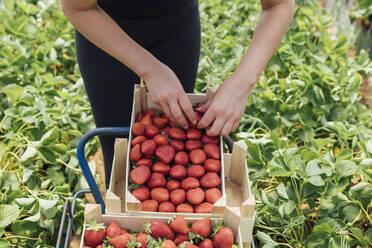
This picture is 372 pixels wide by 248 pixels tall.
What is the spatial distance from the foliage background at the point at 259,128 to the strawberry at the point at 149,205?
62cm

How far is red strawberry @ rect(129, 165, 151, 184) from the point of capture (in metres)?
1.07

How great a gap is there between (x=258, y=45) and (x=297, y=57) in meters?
1.65

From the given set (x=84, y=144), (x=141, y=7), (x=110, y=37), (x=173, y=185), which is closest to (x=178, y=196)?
(x=173, y=185)

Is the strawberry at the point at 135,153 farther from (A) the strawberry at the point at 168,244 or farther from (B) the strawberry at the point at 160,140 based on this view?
(A) the strawberry at the point at 168,244

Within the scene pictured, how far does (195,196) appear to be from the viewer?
1066 millimetres

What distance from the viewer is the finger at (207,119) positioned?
3.65ft

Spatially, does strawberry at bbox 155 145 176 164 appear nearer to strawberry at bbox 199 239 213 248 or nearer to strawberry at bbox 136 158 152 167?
strawberry at bbox 136 158 152 167

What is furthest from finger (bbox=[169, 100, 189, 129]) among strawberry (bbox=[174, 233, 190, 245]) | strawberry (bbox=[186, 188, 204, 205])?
strawberry (bbox=[174, 233, 190, 245])

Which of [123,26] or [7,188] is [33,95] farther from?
[123,26]

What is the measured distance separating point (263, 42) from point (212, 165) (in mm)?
417

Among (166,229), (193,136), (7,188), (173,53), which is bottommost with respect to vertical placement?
(7,188)

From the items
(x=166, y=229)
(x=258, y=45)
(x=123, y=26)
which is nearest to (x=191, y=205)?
(x=166, y=229)

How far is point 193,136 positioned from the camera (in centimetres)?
118

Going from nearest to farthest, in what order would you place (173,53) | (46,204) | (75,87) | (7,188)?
(173,53) → (46,204) → (7,188) → (75,87)
